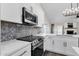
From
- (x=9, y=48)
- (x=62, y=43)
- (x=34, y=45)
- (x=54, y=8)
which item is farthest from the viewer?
(x=54, y=8)

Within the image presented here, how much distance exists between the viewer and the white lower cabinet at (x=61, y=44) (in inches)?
126

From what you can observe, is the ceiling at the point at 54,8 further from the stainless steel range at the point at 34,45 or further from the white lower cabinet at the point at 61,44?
the stainless steel range at the point at 34,45

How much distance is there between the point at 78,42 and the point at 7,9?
2.82 m

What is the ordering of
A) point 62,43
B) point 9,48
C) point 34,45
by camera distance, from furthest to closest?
point 62,43
point 34,45
point 9,48

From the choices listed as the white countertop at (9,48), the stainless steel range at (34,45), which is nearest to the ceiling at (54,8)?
the stainless steel range at (34,45)

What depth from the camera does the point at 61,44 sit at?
11.7 feet

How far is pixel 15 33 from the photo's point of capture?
7.07 ft

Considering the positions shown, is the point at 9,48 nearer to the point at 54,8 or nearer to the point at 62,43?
the point at 62,43

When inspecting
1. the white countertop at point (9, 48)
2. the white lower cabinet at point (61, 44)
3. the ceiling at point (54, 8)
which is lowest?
the white lower cabinet at point (61, 44)

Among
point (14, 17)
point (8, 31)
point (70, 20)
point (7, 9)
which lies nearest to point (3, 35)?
point (8, 31)

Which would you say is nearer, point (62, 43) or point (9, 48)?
point (9, 48)

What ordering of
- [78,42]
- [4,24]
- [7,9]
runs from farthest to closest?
[78,42] → [4,24] → [7,9]

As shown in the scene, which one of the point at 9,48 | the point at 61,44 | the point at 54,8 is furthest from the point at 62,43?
the point at 9,48

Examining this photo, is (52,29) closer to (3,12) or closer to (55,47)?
(55,47)
